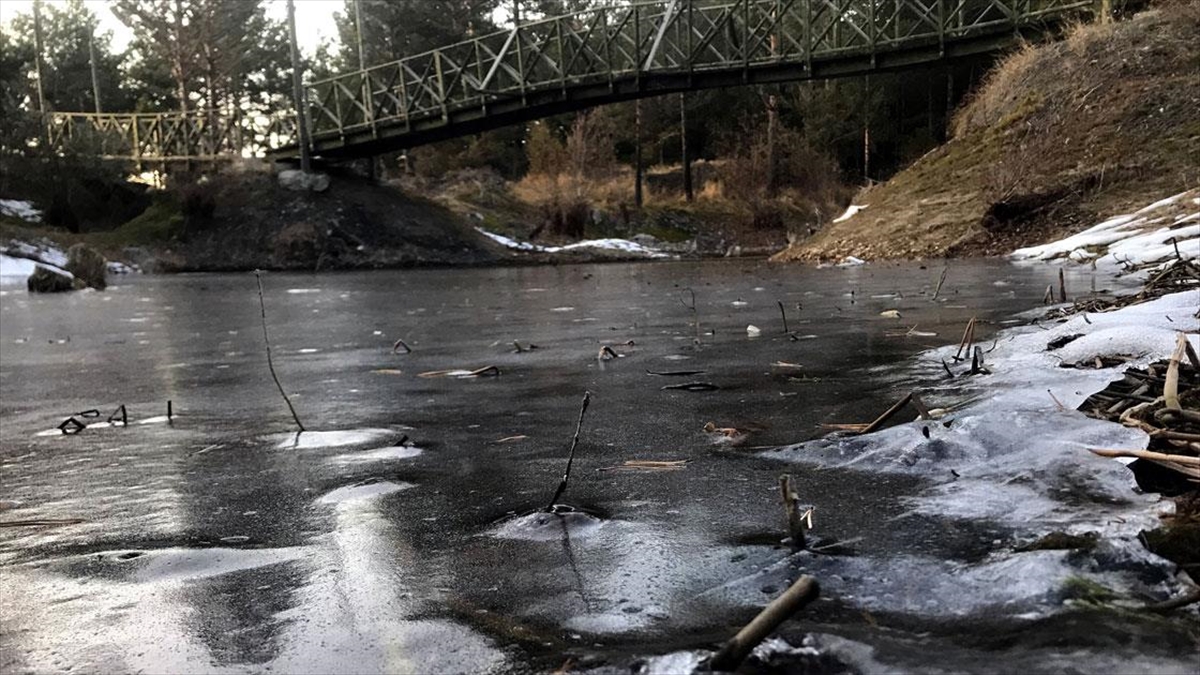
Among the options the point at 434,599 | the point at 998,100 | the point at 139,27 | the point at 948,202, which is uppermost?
the point at 139,27

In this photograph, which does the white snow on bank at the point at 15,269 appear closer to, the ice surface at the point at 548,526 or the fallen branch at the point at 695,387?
the fallen branch at the point at 695,387

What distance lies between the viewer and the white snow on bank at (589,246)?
26.2 metres

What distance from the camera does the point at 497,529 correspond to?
2.02 m

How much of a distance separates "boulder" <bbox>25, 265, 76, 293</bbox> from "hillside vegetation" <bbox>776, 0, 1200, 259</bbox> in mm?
13256

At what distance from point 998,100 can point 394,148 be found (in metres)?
18.1

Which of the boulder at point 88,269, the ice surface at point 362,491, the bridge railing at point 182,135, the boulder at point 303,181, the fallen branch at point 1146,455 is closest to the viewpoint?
the fallen branch at point 1146,455

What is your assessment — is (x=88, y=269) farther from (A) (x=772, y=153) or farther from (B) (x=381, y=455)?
(A) (x=772, y=153)

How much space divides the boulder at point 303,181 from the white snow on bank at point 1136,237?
20.1 m

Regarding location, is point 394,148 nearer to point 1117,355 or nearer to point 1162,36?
point 1162,36

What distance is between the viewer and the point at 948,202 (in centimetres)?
1498

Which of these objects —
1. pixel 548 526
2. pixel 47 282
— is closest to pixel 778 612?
pixel 548 526

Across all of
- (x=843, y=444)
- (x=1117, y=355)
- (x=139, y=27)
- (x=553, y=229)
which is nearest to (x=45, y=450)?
(x=843, y=444)

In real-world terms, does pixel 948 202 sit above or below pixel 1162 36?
below

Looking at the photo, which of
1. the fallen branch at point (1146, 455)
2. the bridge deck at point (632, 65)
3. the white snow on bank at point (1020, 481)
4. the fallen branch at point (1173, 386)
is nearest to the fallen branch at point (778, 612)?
the white snow on bank at point (1020, 481)
